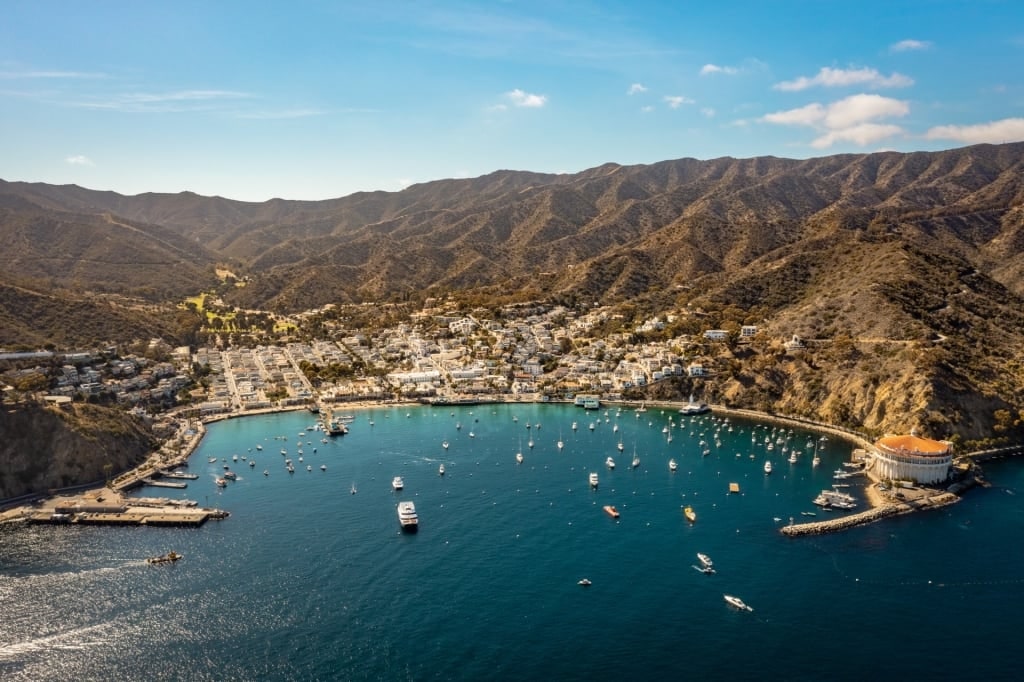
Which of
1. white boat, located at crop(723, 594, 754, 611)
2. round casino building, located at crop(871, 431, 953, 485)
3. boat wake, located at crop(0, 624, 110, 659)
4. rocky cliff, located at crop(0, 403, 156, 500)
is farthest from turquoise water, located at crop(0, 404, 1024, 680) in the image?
rocky cliff, located at crop(0, 403, 156, 500)

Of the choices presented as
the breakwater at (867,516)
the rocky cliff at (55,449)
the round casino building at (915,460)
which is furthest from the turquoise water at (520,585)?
the rocky cliff at (55,449)

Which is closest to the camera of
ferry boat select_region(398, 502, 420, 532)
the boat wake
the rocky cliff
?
the boat wake

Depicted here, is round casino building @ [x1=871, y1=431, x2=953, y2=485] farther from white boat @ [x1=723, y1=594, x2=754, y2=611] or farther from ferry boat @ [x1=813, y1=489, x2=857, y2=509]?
white boat @ [x1=723, y1=594, x2=754, y2=611]

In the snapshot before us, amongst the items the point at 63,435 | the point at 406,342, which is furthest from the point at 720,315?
the point at 63,435

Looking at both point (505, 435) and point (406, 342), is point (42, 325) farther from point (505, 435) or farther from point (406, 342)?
point (505, 435)

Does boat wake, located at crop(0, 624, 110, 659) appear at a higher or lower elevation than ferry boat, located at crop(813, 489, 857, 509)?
lower

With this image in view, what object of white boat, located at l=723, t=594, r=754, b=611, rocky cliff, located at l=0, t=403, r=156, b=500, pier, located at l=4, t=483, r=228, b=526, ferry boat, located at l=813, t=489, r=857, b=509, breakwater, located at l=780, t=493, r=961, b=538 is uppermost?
rocky cliff, located at l=0, t=403, r=156, b=500

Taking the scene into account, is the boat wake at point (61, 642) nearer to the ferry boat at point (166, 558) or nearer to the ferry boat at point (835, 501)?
the ferry boat at point (166, 558)

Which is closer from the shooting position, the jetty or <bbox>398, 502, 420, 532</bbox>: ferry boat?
<bbox>398, 502, 420, 532</bbox>: ferry boat
